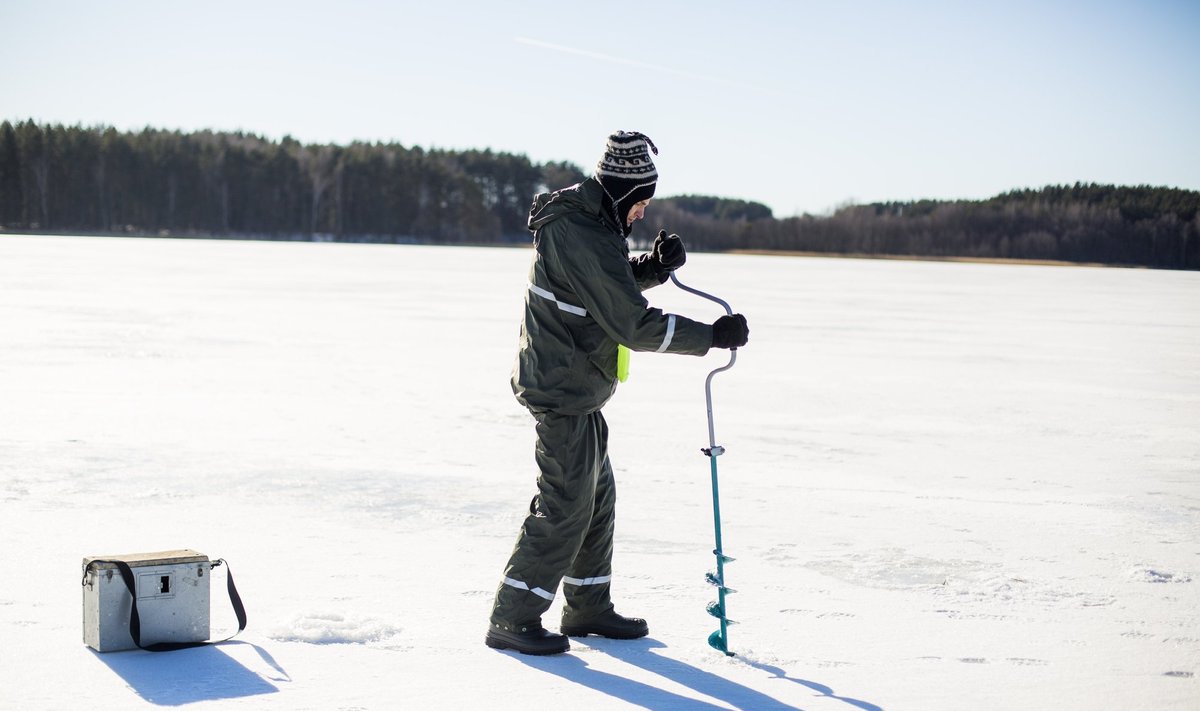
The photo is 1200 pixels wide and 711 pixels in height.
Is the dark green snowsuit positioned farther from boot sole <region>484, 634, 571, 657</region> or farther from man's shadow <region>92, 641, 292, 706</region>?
man's shadow <region>92, 641, 292, 706</region>

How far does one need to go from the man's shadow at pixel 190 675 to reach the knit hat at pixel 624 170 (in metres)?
1.68

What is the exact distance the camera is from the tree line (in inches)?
3440

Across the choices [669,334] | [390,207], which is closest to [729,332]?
[669,334]

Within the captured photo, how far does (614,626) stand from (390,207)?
328ft

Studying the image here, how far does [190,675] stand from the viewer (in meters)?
3.23

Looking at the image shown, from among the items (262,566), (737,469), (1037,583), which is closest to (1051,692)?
(1037,583)

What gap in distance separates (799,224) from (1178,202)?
31119 millimetres

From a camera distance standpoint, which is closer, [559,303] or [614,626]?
[559,303]

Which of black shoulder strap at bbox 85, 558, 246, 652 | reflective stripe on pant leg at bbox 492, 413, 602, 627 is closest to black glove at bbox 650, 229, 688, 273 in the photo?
reflective stripe on pant leg at bbox 492, 413, 602, 627

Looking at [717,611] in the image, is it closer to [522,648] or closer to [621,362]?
[522,648]

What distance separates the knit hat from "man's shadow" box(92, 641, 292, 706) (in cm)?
168

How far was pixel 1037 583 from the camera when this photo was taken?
14.4ft

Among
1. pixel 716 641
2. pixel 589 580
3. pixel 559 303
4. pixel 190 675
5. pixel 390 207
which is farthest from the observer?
pixel 390 207

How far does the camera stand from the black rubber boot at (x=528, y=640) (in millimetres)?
3496
